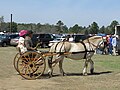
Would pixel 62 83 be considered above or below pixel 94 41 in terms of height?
below

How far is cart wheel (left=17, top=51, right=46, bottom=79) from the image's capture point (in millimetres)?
13336

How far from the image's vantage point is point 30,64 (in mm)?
13477

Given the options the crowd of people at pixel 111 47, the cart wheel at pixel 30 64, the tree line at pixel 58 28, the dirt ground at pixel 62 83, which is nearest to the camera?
the dirt ground at pixel 62 83

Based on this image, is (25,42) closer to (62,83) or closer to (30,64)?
(30,64)

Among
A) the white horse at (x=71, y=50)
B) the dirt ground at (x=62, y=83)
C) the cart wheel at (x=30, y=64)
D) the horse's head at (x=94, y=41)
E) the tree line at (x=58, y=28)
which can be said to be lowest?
the dirt ground at (x=62, y=83)

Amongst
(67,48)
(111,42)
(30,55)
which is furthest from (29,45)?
(111,42)

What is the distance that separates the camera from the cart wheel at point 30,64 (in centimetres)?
1334

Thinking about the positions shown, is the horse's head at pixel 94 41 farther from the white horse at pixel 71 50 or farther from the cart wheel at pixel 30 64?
the cart wheel at pixel 30 64

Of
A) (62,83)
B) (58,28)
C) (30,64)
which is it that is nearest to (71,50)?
(30,64)

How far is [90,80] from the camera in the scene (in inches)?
512

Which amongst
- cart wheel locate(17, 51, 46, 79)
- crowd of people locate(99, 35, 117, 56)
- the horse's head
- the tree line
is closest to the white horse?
the horse's head

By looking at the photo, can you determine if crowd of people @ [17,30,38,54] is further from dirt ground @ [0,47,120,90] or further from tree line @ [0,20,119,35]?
tree line @ [0,20,119,35]

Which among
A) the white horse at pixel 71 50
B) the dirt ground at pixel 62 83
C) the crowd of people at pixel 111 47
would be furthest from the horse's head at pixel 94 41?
the crowd of people at pixel 111 47

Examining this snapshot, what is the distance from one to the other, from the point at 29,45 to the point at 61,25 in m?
92.9
